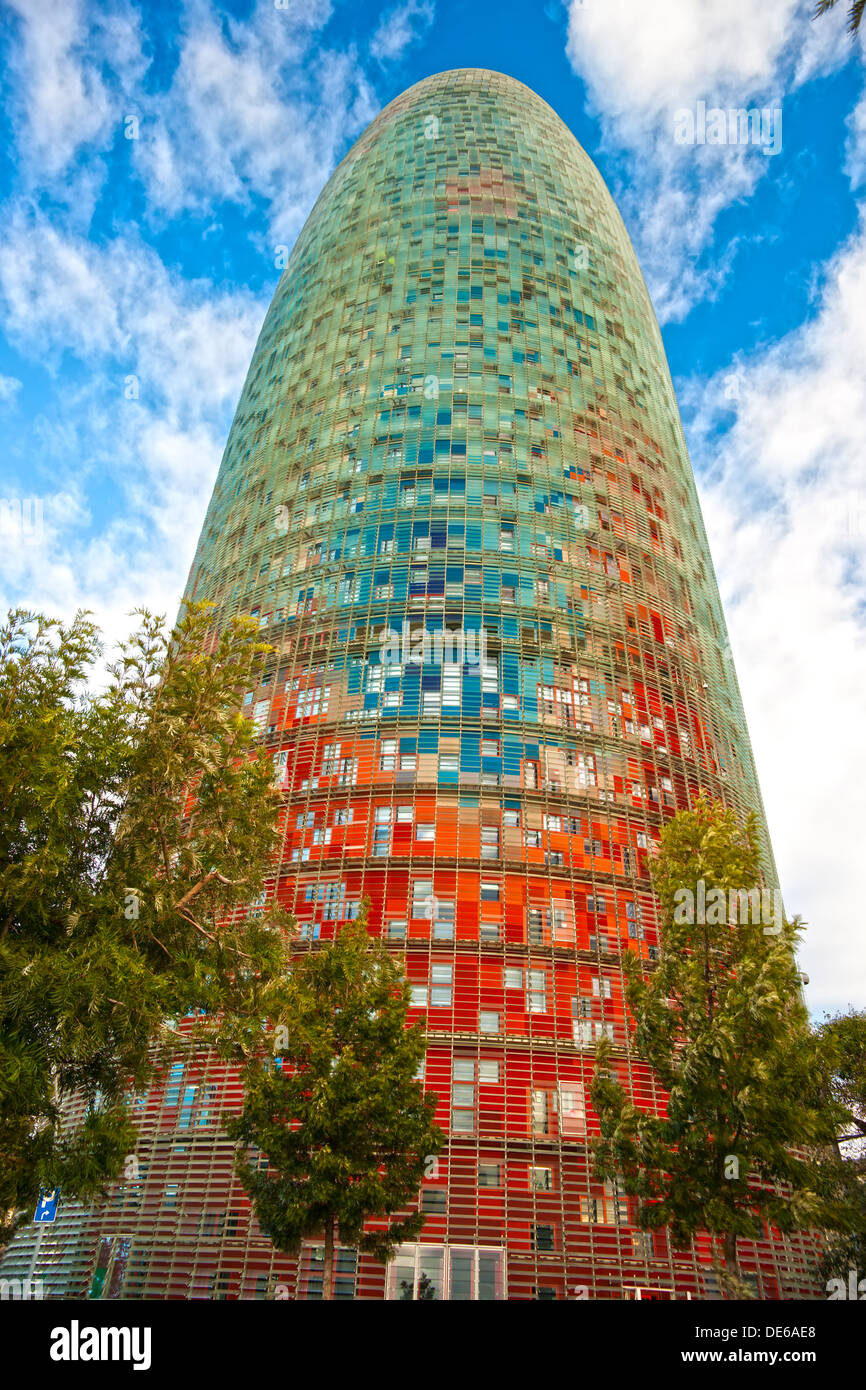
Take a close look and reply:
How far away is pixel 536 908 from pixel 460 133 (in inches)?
3119

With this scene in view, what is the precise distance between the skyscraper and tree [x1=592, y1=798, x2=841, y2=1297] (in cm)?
1605

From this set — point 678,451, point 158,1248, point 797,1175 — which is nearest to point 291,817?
point 158,1248

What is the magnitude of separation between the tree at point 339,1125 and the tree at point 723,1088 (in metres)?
5.35

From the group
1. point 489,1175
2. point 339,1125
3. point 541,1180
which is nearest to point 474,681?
point 489,1175

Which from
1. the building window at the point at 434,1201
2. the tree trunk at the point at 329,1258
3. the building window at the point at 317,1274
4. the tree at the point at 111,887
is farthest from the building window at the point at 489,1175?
the tree at the point at 111,887

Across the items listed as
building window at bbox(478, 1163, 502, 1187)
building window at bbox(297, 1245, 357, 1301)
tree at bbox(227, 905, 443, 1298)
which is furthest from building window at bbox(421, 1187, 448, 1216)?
tree at bbox(227, 905, 443, 1298)

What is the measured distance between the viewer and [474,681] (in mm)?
52156

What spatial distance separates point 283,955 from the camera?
23.6 meters

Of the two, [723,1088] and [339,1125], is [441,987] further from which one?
[723,1088]

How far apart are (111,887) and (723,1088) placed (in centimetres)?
1606

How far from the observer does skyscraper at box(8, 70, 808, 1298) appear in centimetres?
3875

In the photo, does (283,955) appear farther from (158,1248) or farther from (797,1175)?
Result: (158,1248)

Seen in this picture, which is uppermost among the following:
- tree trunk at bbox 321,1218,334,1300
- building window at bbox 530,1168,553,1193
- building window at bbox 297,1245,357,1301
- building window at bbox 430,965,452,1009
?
building window at bbox 430,965,452,1009

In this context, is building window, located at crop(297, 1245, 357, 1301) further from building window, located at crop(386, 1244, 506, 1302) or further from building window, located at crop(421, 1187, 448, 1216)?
building window, located at crop(421, 1187, 448, 1216)
